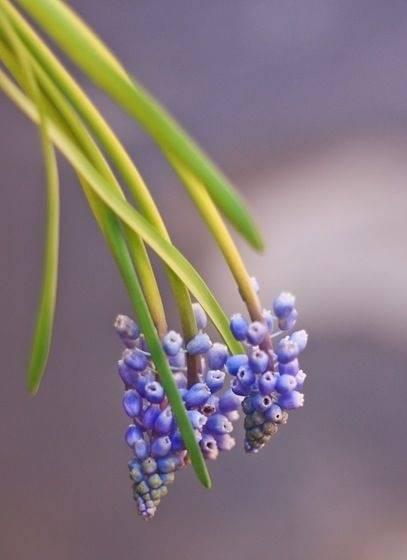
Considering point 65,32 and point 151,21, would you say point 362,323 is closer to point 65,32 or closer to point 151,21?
point 151,21

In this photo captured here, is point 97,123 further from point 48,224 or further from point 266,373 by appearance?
point 266,373

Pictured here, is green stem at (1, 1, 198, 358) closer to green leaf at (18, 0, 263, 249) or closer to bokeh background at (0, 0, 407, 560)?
green leaf at (18, 0, 263, 249)

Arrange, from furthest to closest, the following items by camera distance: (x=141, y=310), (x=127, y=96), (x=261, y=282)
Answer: (x=261, y=282)
(x=141, y=310)
(x=127, y=96)

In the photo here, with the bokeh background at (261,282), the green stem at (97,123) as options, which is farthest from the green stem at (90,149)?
the bokeh background at (261,282)

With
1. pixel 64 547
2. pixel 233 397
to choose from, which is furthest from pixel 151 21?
pixel 64 547

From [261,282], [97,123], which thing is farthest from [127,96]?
[261,282]

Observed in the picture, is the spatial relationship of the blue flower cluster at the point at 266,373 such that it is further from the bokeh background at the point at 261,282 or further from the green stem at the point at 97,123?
the bokeh background at the point at 261,282
